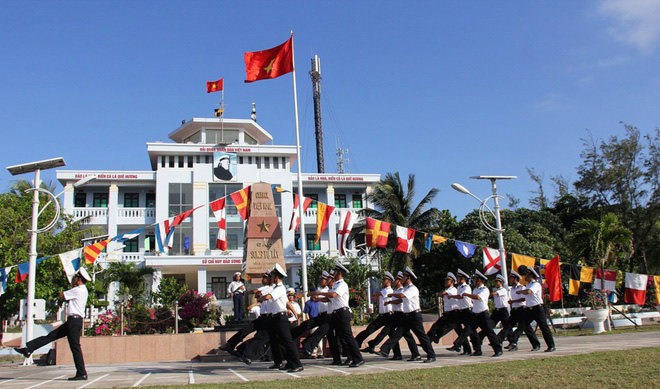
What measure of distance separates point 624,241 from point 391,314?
1367cm

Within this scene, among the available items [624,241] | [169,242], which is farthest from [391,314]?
[624,241]

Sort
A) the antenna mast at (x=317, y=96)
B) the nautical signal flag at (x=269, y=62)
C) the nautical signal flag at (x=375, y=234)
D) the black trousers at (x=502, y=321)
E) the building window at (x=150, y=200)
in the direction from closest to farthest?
the black trousers at (x=502, y=321), the nautical signal flag at (x=375, y=234), the nautical signal flag at (x=269, y=62), the building window at (x=150, y=200), the antenna mast at (x=317, y=96)

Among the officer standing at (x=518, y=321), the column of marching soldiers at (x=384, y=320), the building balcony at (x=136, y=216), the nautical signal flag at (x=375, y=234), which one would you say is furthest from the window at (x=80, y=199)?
the officer standing at (x=518, y=321)

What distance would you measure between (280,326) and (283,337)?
0.59 feet

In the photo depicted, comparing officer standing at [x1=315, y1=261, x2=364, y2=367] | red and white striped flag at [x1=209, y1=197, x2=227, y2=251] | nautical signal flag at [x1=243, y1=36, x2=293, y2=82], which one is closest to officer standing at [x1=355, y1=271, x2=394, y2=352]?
officer standing at [x1=315, y1=261, x2=364, y2=367]

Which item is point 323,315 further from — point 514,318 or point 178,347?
point 178,347

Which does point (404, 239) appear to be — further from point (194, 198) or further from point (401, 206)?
point (194, 198)

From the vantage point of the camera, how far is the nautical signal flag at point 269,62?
1809 cm

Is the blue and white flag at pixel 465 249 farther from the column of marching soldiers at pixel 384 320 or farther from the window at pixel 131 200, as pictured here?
the window at pixel 131 200

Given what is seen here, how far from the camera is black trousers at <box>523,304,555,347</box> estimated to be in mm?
10711

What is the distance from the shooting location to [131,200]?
132ft

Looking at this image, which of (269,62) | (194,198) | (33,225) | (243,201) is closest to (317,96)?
(194,198)

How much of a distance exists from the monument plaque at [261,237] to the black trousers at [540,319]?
7.01 meters

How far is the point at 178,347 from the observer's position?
535 inches
